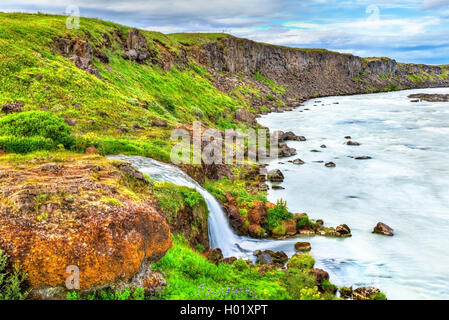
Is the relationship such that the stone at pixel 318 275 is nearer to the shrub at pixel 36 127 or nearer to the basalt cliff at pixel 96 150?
the basalt cliff at pixel 96 150

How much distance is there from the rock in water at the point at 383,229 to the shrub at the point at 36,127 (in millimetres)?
16684

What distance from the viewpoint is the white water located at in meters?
15.7

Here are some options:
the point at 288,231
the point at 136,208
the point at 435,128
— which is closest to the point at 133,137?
the point at 288,231

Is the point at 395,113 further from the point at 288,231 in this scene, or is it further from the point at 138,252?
the point at 138,252

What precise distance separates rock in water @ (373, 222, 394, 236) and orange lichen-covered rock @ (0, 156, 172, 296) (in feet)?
43.7

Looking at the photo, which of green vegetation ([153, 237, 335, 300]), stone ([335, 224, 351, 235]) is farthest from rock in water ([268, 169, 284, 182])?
green vegetation ([153, 237, 335, 300])

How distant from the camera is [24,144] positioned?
15.7 meters

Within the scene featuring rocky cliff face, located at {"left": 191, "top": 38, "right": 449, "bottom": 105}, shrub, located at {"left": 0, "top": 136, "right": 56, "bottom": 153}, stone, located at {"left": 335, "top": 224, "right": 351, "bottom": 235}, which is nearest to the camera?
shrub, located at {"left": 0, "top": 136, "right": 56, "bottom": 153}

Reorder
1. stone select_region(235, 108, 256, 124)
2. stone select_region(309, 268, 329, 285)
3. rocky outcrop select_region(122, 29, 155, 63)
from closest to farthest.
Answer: stone select_region(309, 268, 329, 285), rocky outcrop select_region(122, 29, 155, 63), stone select_region(235, 108, 256, 124)

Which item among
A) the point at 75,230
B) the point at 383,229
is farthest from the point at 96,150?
the point at 383,229

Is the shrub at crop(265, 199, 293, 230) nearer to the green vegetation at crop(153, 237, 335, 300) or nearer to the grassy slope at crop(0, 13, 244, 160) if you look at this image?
the green vegetation at crop(153, 237, 335, 300)

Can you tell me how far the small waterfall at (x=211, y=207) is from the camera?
1683 cm

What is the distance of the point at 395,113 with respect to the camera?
234ft

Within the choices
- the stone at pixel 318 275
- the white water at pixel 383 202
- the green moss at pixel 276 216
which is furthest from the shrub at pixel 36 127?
the white water at pixel 383 202
